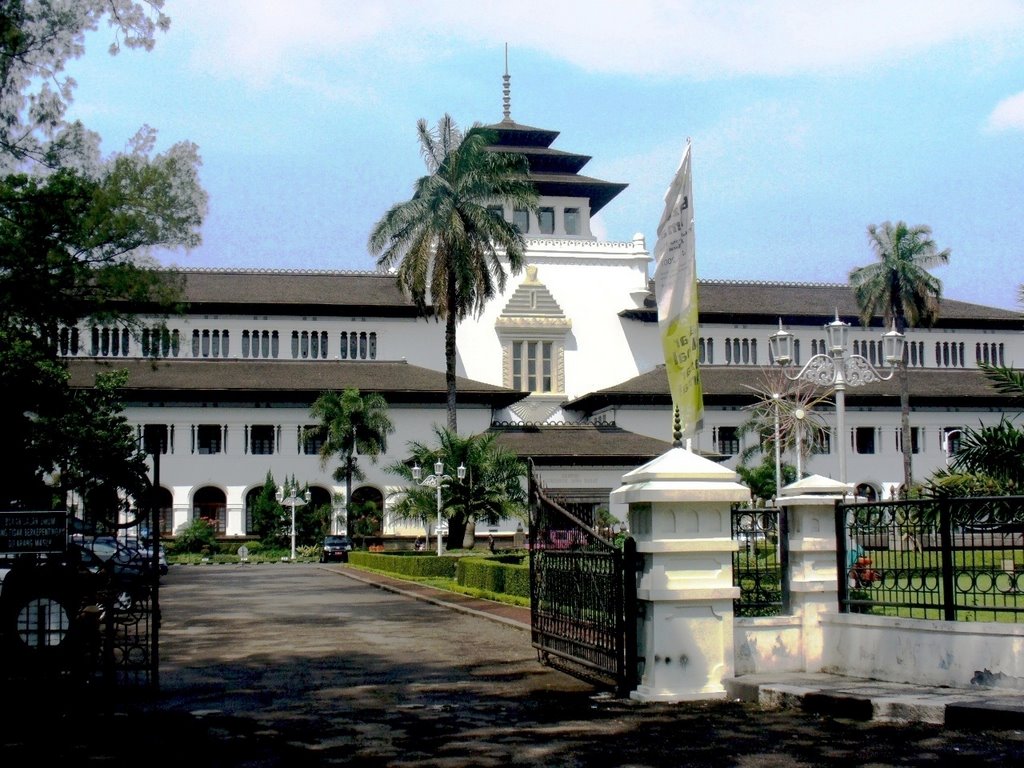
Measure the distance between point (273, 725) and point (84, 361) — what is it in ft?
192

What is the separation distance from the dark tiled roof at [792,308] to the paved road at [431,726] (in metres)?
55.4

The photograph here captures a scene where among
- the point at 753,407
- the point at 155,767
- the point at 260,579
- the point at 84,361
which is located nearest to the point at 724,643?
the point at 155,767

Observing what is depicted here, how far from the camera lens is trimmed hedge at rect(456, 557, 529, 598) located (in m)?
24.4

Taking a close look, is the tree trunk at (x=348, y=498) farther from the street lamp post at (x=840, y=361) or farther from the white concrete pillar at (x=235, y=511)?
the street lamp post at (x=840, y=361)

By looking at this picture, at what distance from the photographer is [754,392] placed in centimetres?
6519

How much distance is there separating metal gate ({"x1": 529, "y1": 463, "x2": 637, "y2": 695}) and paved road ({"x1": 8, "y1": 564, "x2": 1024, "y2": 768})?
0.29 m

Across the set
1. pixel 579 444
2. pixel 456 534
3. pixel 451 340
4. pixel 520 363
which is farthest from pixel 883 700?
pixel 520 363

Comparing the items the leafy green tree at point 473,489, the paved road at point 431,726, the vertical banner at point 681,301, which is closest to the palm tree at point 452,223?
the leafy green tree at point 473,489

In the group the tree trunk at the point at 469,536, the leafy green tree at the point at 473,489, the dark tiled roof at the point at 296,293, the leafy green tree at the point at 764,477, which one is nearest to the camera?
the leafy green tree at the point at 473,489

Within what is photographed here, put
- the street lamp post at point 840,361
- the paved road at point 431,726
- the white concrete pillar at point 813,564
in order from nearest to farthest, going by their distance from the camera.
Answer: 1. the paved road at point 431,726
2. the white concrete pillar at point 813,564
3. the street lamp post at point 840,361

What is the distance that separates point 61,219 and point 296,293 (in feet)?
151

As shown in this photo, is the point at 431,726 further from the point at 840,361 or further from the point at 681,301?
the point at 840,361

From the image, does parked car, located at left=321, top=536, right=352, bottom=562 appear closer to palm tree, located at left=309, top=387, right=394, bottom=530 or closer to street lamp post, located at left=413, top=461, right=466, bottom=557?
palm tree, located at left=309, top=387, right=394, bottom=530

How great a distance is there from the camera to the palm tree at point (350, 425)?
57531 millimetres
